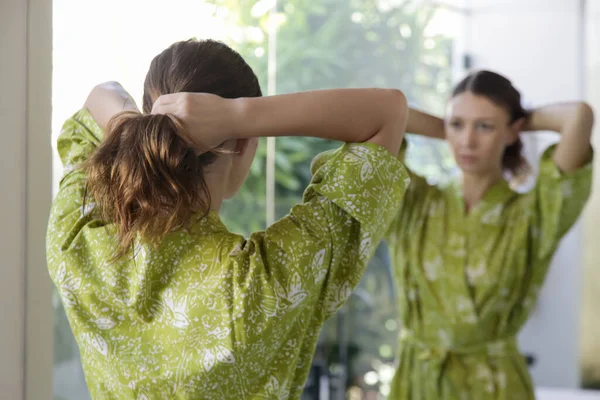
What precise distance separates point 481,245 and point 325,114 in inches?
22.7

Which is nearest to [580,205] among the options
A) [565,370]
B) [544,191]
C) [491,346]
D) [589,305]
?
[544,191]

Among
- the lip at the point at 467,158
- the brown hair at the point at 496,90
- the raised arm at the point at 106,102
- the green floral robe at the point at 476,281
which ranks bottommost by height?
the green floral robe at the point at 476,281

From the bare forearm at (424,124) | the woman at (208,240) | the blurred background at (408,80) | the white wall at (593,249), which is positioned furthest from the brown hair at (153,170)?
the white wall at (593,249)

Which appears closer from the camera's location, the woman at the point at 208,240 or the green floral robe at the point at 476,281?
the woman at the point at 208,240

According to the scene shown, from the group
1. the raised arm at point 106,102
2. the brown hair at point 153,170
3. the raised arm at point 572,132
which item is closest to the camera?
the brown hair at point 153,170

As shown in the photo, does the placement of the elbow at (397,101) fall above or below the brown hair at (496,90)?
below

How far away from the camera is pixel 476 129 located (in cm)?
96

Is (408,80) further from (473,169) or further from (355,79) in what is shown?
(473,169)

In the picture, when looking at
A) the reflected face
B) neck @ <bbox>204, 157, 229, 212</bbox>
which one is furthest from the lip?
neck @ <bbox>204, 157, 229, 212</bbox>

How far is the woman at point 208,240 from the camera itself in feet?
1.59

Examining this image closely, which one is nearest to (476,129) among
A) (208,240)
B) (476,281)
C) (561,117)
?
(561,117)

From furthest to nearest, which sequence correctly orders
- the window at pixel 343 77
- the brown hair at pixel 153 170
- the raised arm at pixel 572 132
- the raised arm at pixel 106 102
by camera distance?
1. the window at pixel 343 77
2. the raised arm at pixel 572 132
3. the raised arm at pixel 106 102
4. the brown hair at pixel 153 170

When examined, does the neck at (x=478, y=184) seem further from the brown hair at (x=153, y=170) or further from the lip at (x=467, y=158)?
the brown hair at (x=153, y=170)

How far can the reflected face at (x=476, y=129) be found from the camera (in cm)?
96
